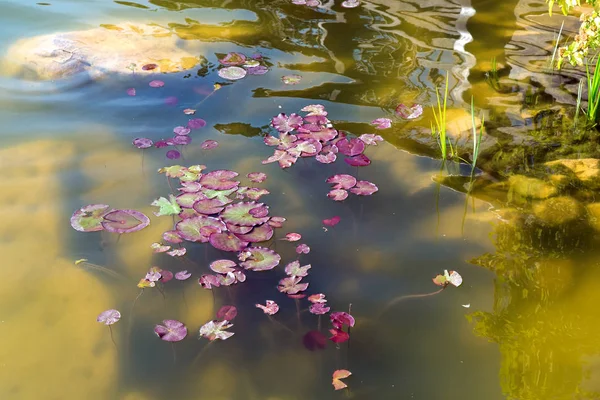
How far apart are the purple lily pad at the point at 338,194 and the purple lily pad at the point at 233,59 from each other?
1535 mm

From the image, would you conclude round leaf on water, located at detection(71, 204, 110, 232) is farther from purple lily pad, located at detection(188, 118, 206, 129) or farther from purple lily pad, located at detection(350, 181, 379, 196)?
purple lily pad, located at detection(350, 181, 379, 196)

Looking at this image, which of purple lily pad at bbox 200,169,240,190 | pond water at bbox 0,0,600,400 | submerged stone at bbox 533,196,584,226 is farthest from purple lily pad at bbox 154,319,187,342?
submerged stone at bbox 533,196,584,226

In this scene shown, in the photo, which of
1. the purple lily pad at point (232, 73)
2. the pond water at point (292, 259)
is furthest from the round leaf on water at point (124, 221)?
the purple lily pad at point (232, 73)

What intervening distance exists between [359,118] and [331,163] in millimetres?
490

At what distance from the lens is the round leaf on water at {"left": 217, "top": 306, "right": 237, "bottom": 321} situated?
6.88 feet

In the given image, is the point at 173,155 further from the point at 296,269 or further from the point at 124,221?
the point at 296,269

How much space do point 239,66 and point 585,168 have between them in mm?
2233

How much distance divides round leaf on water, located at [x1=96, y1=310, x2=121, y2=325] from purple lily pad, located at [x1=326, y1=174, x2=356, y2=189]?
3.87ft

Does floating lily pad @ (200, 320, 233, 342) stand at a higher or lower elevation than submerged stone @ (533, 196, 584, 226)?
lower

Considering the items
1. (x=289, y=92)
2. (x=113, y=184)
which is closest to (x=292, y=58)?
(x=289, y=92)

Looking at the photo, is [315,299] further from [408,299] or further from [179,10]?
[179,10]

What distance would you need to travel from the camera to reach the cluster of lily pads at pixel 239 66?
366 centimetres

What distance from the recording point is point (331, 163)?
2.94 m

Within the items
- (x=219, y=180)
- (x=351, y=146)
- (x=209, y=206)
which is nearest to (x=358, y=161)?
(x=351, y=146)
